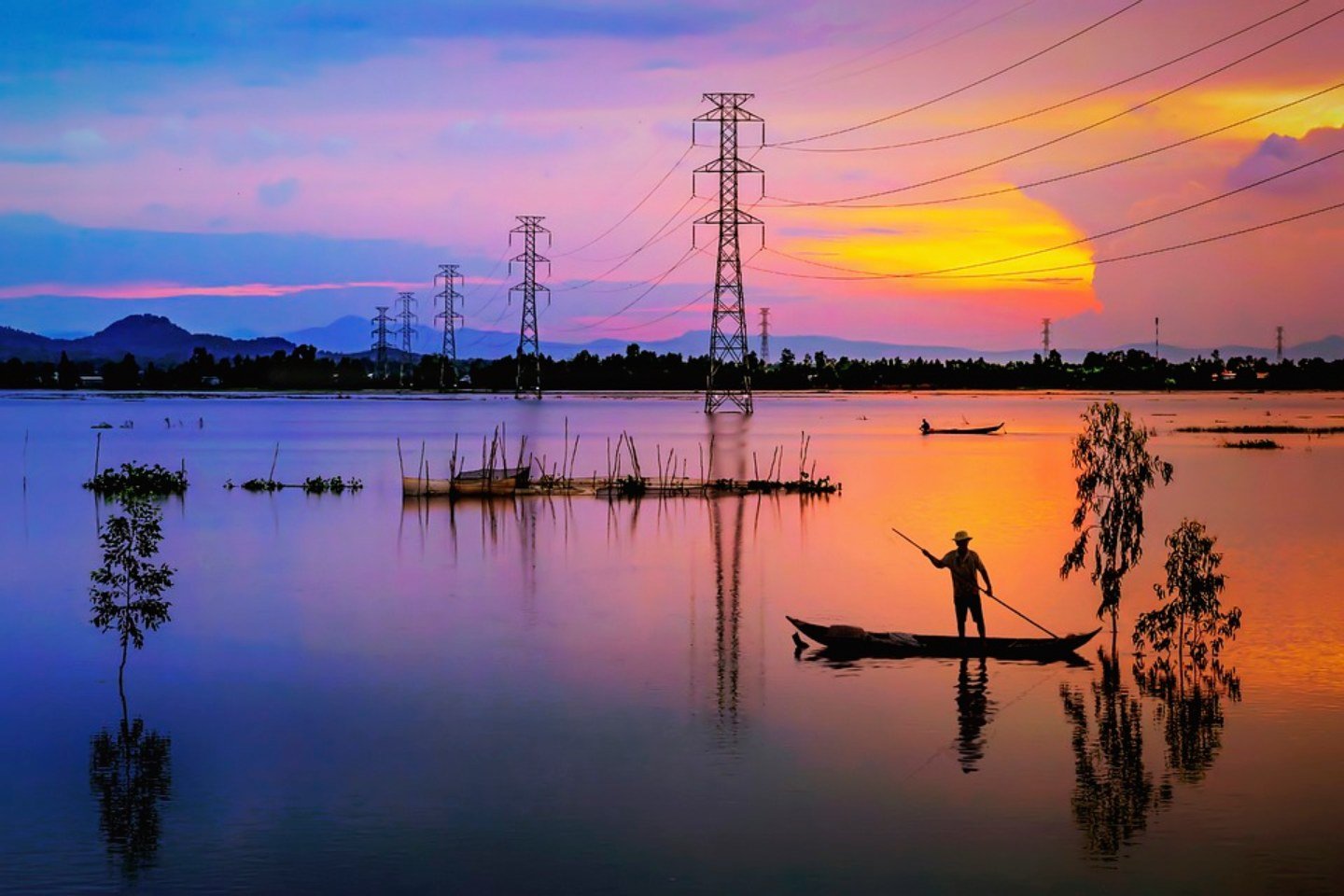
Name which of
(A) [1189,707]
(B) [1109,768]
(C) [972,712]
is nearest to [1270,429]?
(A) [1189,707]

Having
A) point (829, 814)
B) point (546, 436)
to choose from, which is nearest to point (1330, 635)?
point (829, 814)

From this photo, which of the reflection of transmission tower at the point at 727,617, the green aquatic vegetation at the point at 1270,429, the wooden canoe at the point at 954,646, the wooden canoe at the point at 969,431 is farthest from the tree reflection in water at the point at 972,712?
the wooden canoe at the point at 969,431

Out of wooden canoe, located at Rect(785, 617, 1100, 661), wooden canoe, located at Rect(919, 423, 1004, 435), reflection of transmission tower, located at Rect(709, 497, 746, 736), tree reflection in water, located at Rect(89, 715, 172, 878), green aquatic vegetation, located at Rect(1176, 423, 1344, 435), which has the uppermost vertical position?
green aquatic vegetation, located at Rect(1176, 423, 1344, 435)

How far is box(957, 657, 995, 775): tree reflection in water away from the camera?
2013cm

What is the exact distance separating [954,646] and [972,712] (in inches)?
144

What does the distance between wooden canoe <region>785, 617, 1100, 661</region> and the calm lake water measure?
0.46m

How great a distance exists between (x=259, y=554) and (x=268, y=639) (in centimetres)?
1460

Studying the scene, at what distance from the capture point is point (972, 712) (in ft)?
73.8

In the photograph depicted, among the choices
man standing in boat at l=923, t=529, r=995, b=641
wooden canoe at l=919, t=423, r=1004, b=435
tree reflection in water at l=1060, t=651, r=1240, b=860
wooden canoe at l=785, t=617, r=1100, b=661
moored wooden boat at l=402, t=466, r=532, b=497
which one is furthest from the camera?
wooden canoe at l=919, t=423, r=1004, b=435

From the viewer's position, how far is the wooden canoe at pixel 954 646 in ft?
85.5

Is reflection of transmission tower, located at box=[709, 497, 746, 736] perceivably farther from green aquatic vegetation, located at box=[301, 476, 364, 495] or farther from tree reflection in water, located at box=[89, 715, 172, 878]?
green aquatic vegetation, located at box=[301, 476, 364, 495]

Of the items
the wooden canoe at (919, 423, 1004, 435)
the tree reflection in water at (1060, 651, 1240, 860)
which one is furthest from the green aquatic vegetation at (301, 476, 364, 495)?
the wooden canoe at (919, 423, 1004, 435)

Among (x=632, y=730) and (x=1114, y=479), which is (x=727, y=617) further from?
(x=632, y=730)

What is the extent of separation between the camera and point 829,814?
17.4 metres
